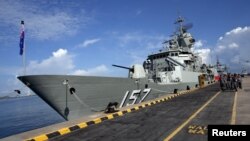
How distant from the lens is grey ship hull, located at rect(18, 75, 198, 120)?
1187cm

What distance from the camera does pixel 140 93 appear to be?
1864 cm

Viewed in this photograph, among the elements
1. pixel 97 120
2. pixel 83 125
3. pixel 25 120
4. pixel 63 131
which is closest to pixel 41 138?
pixel 63 131

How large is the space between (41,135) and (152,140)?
346 cm

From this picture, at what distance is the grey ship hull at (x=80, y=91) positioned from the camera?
11867 mm

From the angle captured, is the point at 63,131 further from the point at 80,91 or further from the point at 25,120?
the point at 25,120

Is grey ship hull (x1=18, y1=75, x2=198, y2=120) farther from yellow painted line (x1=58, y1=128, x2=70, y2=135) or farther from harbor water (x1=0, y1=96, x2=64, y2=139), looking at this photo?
harbor water (x1=0, y1=96, x2=64, y2=139)

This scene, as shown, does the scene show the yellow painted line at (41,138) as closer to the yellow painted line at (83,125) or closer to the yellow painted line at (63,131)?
the yellow painted line at (63,131)

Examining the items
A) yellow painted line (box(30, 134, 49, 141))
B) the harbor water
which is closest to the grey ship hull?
yellow painted line (box(30, 134, 49, 141))

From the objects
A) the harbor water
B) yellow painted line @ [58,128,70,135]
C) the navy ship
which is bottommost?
the harbor water

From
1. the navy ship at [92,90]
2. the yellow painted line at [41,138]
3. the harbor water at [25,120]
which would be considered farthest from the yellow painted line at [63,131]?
the harbor water at [25,120]

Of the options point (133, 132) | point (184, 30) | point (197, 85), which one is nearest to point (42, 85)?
point (133, 132)

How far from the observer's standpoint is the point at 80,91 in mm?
13094

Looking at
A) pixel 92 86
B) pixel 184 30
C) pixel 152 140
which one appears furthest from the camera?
pixel 184 30

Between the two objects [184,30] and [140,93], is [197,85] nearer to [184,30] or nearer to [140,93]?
[184,30]
